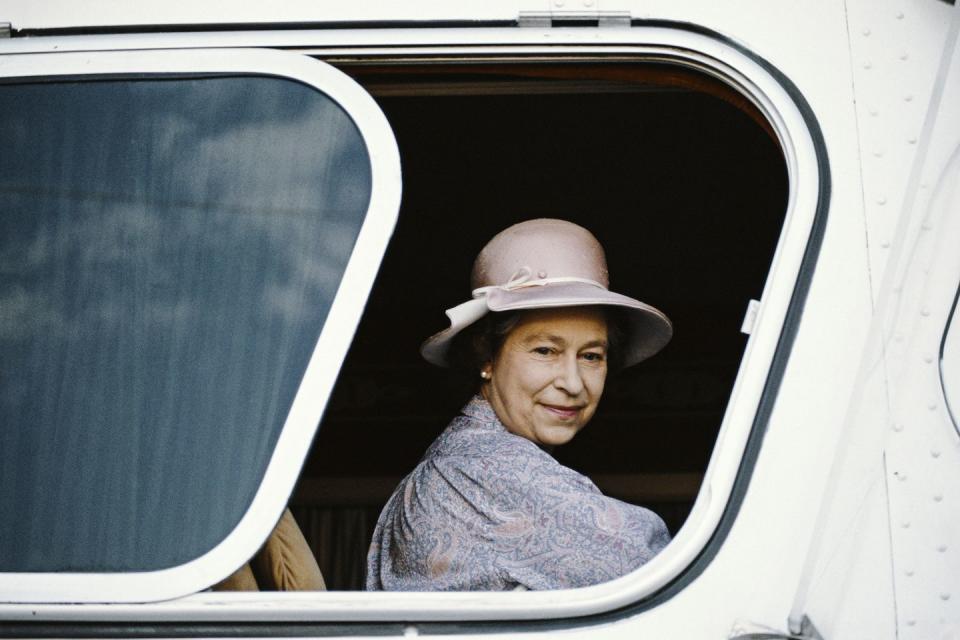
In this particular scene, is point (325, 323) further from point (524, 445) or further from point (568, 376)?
point (568, 376)

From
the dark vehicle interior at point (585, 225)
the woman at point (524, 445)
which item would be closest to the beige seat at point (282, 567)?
the woman at point (524, 445)

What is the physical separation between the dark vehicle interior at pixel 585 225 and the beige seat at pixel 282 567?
0.32 meters

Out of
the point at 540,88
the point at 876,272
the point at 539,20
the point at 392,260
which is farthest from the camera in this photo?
the point at 392,260

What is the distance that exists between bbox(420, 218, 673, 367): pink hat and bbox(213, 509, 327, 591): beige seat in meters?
0.53

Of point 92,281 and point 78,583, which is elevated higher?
point 92,281

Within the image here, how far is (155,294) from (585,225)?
2.86 m

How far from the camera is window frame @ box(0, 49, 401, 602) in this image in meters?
1.39

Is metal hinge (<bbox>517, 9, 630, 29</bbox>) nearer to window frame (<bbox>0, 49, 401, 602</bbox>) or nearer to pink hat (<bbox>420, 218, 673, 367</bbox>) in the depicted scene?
window frame (<bbox>0, 49, 401, 602</bbox>)

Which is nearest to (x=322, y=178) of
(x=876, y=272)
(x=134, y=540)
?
(x=134, y=540)

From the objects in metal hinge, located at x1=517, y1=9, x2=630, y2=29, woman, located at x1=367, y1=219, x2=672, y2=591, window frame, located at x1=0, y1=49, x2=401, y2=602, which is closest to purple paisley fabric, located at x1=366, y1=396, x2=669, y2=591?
woman, located at x1=367, y1=219, x2=672, y2=591

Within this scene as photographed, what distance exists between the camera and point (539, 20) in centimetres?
161

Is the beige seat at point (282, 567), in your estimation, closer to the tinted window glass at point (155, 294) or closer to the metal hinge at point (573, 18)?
the tinted window glass at point (155, 294)

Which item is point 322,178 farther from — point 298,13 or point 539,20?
point 539,20

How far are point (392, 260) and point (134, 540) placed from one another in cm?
323
